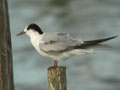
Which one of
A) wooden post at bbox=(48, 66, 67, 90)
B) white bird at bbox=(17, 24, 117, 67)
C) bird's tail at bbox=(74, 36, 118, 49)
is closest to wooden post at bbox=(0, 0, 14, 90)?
wooden post at bbox=(48, 66, 67, 90)

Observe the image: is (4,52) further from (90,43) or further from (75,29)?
(75,29)

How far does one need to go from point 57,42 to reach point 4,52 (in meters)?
1.54

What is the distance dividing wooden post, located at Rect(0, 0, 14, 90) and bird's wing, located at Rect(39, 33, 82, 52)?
141cm

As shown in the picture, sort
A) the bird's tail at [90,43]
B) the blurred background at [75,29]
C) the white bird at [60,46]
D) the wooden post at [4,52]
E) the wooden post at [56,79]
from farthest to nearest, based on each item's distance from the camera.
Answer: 1. the blurred background at [75,29]
2. the white bird at [60,46]
3. the bird's tail at [90,43]
4. the wooden post at [56,79]
5. the wooden post at [4,52]

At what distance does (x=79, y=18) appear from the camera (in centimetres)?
1944

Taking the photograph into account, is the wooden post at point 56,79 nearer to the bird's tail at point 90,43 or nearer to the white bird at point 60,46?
A: the bird's tail at point 90,43

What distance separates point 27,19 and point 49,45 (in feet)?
40.3

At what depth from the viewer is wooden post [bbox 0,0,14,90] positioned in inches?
209

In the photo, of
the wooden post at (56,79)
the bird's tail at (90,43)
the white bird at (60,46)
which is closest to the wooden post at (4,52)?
the wooden post at (56,79)

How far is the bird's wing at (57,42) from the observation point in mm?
6703

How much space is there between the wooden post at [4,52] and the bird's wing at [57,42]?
1.41 m

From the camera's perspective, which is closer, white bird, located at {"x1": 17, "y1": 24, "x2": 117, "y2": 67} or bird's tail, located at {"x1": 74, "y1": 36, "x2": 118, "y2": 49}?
bird's tail, located at {"x1": 74, "y1": 36, "x2": 118, "y2": 49}

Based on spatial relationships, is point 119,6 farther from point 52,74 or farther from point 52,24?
point 52,74

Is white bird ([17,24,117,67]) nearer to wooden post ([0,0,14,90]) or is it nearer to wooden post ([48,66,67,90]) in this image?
wooden post ([48,66,67,90])
